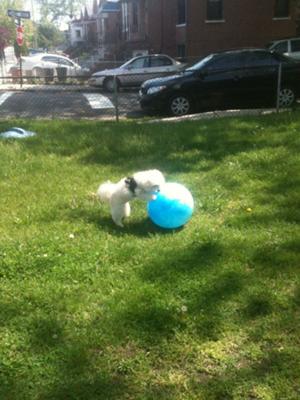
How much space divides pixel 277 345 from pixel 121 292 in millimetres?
1182

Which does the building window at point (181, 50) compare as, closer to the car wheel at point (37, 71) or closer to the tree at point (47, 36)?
the car wheel at point (37, 71)

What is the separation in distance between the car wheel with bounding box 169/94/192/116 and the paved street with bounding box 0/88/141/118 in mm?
1596

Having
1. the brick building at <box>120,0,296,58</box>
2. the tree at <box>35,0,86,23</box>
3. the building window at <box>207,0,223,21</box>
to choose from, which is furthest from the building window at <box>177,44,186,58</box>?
the tree at <box>35,0,86,23</box>

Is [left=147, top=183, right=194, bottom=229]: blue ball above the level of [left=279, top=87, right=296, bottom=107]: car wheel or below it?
above

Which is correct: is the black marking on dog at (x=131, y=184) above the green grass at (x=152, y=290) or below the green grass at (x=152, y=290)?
above

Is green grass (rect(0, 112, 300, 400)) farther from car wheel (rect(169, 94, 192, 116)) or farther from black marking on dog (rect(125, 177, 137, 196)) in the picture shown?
car wheel (rect(169, 94, 192, 116))

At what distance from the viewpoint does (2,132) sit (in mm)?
9648

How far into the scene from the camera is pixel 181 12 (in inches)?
1069

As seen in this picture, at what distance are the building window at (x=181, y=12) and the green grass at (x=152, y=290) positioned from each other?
70.5 feet

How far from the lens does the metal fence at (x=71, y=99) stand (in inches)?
567

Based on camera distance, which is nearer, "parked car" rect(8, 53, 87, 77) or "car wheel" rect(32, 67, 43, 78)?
"car wheel" rect(32, 67, 43, 78)

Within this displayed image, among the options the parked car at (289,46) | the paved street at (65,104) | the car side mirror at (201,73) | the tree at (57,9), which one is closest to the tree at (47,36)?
the tree at (57,9)

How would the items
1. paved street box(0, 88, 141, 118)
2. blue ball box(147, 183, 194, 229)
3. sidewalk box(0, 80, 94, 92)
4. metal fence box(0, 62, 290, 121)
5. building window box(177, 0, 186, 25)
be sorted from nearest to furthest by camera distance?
blue ball box(147, 183, 194, 229)
metal fence box(0, 62, 290, 121)
paved street box(0, 88, 141, 118)
sidewalk box(0, 80, 94, 92)
building window box(177, 0, 186, 25)

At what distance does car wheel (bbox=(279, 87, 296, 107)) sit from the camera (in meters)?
13.4
